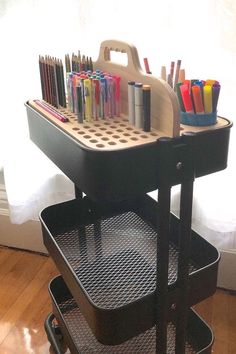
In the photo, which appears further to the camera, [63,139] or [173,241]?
[173,241]

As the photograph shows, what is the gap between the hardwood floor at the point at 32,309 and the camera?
1.18 metres

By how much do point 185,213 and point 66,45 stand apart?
656mm

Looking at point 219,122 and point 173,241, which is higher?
point 219,122

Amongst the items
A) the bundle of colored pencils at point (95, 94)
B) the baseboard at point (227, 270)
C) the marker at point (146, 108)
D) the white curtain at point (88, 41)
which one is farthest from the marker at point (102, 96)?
the baseboard at point (227, 270)

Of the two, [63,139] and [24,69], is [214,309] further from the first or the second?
[24,69]

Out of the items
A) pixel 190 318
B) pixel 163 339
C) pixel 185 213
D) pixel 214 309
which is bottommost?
pixel 214 309

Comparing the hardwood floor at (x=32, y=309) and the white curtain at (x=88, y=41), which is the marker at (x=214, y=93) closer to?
the white curtain at (x=88, y=41)

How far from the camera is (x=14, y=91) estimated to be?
1.22m

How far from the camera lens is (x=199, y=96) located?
2.31 ft

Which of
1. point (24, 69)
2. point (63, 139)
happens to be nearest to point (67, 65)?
point (63, 139)

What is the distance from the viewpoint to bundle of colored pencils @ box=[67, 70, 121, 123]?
30.2 inches

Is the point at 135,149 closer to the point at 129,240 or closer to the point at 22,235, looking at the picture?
the point at 129,240

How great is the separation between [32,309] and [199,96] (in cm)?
96

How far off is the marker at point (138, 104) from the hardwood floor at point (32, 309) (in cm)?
77
